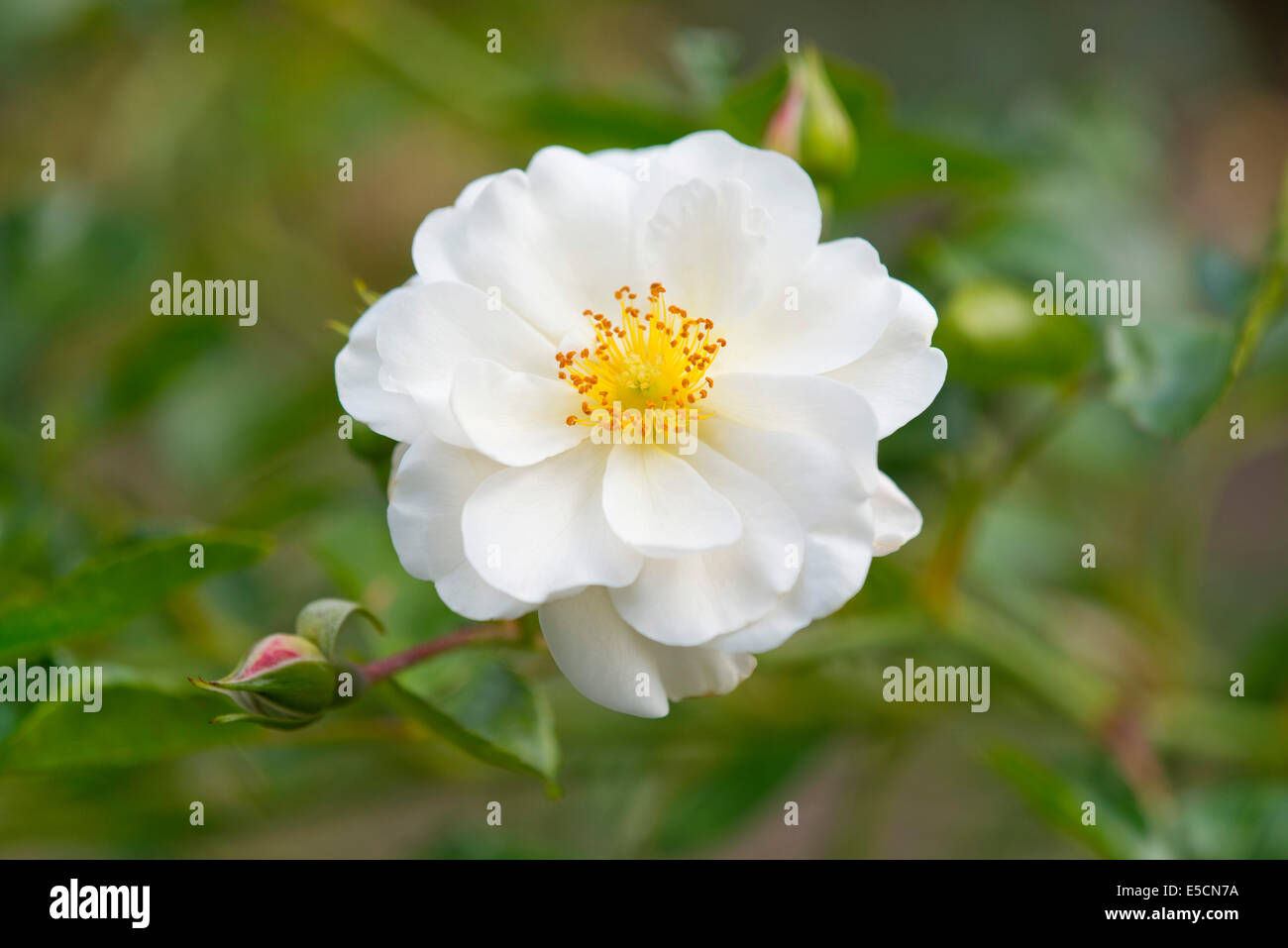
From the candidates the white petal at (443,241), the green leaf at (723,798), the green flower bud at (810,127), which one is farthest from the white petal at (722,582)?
the green leaf at (723,798)

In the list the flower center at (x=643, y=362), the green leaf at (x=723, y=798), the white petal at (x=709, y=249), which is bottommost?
the green leaf at (x=723, y=798)

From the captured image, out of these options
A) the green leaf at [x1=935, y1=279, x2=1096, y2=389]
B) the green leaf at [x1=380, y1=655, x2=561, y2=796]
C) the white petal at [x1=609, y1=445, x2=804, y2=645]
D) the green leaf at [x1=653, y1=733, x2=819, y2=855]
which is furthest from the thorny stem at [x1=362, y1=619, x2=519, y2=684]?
the green leaf at [x1=653, y1=733, x2=819, y2=855]

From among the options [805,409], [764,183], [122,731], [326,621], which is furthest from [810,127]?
[122,731]

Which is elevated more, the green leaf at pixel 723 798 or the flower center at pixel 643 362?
the flower center at pixel 643 362

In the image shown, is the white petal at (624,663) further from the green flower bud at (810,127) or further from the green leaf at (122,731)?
the green flower bud at (810,127)

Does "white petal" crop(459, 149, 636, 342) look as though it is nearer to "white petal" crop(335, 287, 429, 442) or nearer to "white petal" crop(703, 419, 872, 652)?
"white petal" crop(335, 287, 429, 442)

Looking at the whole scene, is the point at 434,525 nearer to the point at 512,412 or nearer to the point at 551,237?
the point at 512,412
